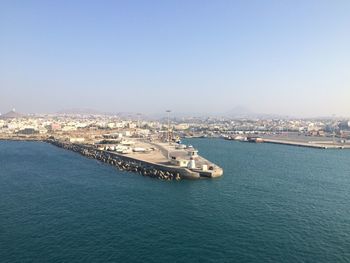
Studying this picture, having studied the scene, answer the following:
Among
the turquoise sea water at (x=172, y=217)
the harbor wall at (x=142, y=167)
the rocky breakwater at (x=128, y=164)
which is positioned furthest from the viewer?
the rocky breakwater at (x=128, y=164)

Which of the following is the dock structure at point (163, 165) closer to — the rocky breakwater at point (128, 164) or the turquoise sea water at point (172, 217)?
the rocky breakwater at point (128, 164)

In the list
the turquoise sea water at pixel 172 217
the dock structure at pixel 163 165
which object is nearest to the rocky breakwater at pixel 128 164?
the dock structure at pixel 163 165

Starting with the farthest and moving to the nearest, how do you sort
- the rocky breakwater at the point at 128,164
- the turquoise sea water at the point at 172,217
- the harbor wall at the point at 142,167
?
the rocky breakwater at the point at 128,164 < the harbor wall at the point at 142,167 < the turquoise sea water at the point at 172,217

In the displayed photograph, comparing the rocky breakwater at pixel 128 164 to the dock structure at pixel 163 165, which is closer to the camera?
the dock structure at pixel 163 165

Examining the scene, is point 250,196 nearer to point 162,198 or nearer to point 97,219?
point 162,198

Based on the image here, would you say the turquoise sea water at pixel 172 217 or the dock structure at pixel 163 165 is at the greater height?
the dock structure at pixel 163 165

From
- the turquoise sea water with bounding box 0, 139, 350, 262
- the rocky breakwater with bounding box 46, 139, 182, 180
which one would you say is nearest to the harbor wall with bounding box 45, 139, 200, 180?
the rocky breakwater with bounding box 46, 139, 182, 180

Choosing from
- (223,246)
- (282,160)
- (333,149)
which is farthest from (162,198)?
(333,149)

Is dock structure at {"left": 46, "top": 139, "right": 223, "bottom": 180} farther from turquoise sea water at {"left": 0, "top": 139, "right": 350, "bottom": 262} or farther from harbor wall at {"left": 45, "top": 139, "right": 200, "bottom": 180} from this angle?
turquoise sea water at {"left": 0, "top": 139, "right": 350, "bottom": 262}
